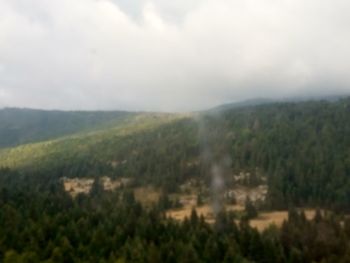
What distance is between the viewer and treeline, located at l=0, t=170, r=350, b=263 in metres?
99.6

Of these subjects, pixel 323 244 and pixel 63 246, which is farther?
pixel 323 244

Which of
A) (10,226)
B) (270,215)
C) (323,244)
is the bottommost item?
(270,215)

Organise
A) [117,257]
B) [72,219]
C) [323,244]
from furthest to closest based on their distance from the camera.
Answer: [72,219] < [323,244] < [117,257]

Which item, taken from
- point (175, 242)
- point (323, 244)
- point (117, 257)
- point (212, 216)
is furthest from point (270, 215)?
point (117, 257)

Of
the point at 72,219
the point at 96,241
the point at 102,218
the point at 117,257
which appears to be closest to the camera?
the point at 117,257

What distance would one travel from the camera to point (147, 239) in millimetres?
120188

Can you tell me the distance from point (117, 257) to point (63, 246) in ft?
35.0

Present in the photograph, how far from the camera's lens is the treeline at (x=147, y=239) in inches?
3920

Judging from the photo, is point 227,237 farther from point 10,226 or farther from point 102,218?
point 10,226

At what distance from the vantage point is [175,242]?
11019cm

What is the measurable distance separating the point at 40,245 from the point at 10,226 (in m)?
12.6

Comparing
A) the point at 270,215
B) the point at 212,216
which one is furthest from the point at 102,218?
the point at 270,215

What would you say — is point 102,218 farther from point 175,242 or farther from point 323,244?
point 323,244

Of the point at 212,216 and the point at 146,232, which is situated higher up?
the point at 146,232
